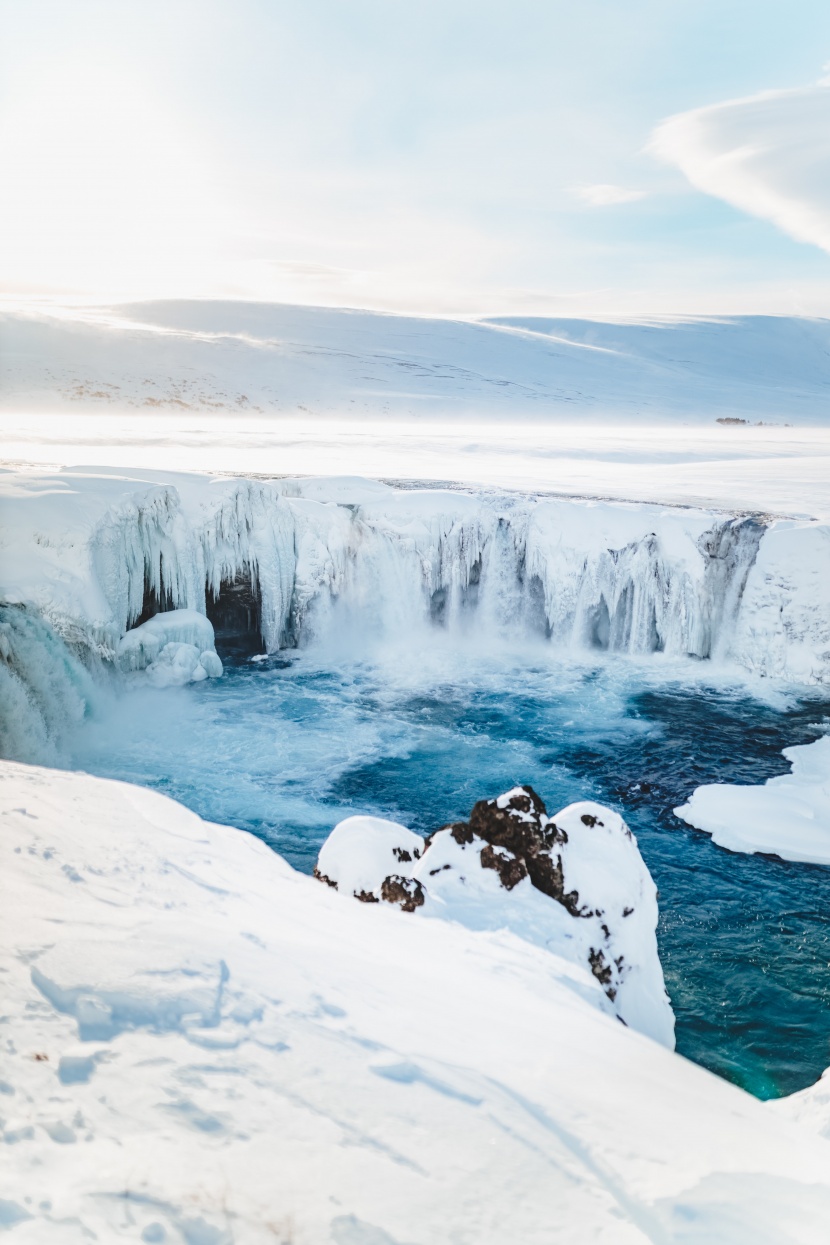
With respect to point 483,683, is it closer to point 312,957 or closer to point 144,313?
point 312,957

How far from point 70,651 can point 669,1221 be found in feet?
34.3

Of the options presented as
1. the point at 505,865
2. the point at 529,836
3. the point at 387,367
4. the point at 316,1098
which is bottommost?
the point at 505,865

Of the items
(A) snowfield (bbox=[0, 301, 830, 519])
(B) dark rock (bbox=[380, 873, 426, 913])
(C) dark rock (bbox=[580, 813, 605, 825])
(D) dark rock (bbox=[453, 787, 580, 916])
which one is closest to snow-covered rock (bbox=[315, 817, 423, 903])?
(B) dark rock (bbox=[380, 873, 426, 913])

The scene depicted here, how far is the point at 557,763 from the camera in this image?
36.3 ft

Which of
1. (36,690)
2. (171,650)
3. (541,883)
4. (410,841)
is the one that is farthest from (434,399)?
(541,883)

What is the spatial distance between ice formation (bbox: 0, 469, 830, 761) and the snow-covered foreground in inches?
388

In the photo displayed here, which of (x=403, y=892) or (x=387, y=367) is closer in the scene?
(x=403, y=892)

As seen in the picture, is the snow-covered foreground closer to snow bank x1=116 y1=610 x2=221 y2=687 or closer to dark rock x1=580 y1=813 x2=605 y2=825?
dark rock x1=580 y1=813 x2=605 y2=825

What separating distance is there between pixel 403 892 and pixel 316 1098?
3.11 meters

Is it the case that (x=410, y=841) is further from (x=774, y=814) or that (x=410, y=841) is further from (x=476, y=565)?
(x=476, y=565)

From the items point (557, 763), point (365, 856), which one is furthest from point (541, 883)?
point (557, 763)

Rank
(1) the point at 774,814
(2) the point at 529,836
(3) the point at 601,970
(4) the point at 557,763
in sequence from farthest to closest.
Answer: (4) the point at 557,763 → (1) the point at 774,814 → (2) the point at 529,836 → (3) the point at 601,970

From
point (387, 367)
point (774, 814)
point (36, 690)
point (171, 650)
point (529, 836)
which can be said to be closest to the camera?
point (529, 836)

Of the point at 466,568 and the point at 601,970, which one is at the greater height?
the point at 466,568
